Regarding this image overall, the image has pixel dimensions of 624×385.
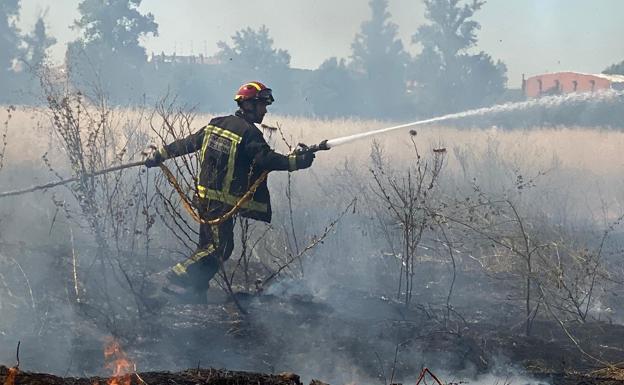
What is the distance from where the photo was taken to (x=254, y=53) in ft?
134

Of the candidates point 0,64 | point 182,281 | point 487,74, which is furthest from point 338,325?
point 487,74

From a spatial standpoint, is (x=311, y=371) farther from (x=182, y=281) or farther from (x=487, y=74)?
(x=487, y=74)

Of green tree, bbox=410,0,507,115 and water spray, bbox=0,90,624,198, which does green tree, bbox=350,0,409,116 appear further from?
water spray, bbox=0,90,624,198

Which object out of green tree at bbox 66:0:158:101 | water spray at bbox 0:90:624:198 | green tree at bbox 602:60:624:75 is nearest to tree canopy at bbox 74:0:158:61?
green tree at bbox 66:0:158:101

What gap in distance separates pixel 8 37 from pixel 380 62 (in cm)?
2159

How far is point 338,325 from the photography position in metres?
6.07

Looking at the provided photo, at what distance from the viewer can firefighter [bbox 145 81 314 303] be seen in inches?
236

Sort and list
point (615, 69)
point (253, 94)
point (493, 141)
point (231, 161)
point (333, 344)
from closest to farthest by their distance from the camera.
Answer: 1. point (333, 344)
2. point (231, 161)
3. point (253, 94)
4. point (493, 141)
5. point (615, 69)

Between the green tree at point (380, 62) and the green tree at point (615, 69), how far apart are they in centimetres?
1197

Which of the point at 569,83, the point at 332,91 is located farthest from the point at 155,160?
the point at 569,83

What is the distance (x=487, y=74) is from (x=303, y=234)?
33.0 metres

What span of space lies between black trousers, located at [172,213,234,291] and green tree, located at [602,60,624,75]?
29.1 metres

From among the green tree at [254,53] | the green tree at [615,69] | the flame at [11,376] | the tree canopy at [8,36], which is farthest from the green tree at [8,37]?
the flame at [11,376]

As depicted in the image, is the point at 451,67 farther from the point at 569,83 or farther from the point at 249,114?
the point at 249,114
